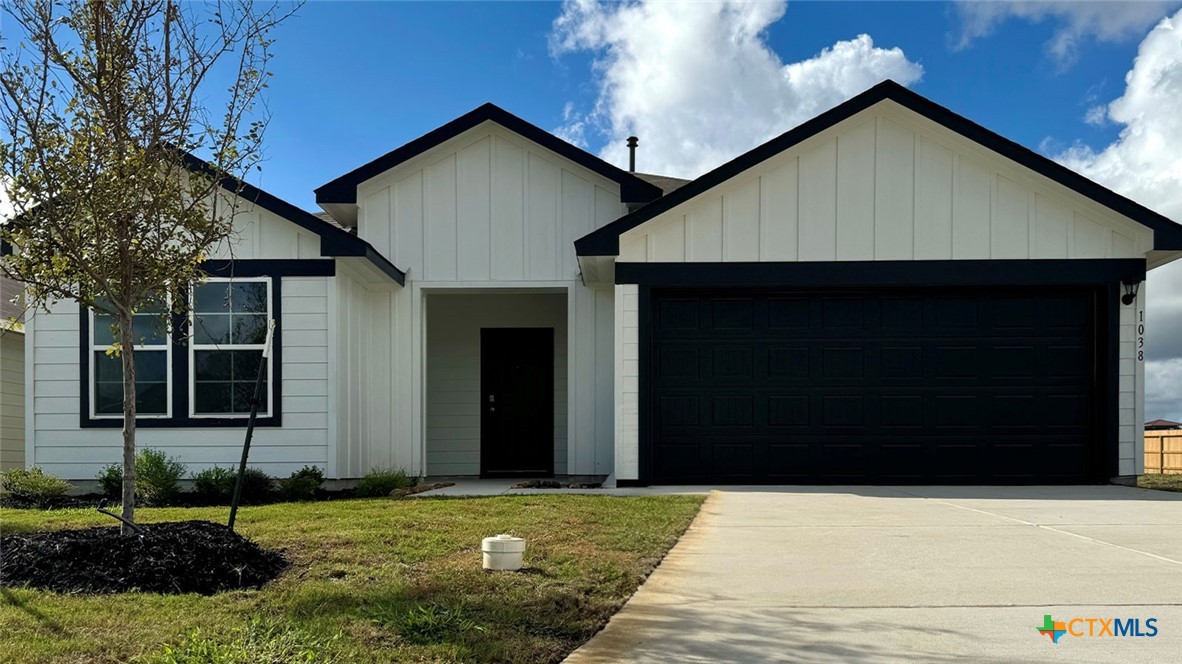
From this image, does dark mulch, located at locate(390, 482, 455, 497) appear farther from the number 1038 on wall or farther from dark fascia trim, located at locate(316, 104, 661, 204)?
the number 1038 on wall

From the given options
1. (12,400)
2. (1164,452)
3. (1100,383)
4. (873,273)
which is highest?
(873,273)

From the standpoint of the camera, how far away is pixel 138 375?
11055mm

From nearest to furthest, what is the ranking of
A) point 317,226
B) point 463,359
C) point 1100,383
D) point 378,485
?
point 378,485
point 317,226
point 1100,383
point 463,359

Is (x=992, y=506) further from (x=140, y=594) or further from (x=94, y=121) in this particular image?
(x=94, y=121)

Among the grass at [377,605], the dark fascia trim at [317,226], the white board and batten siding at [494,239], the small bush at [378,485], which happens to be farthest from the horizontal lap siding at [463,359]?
the grass at [377,605]

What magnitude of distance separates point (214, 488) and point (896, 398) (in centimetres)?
815

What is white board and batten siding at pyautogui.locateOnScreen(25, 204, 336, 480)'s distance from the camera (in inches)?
434

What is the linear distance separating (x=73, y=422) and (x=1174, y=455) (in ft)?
68.7

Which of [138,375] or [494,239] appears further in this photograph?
[494,239]

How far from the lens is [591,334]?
13047mm

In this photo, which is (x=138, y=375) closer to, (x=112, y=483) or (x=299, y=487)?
(x=112, y=483)

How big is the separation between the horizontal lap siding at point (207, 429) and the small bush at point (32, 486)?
2.77 feet

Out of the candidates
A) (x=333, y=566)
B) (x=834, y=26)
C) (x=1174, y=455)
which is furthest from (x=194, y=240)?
(x=1174, y=455)

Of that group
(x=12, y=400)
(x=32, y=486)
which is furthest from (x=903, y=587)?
(x=12, y=400)
